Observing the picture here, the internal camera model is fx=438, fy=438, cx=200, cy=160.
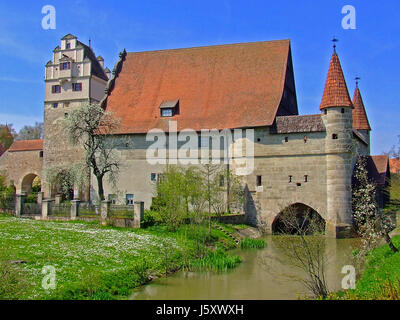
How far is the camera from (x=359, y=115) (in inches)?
1404

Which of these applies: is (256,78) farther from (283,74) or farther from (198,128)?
(198,128)

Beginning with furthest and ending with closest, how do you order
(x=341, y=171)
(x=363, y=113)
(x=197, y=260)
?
(x=363, y=113)
(x=341, y=171)
(x=197, y=260)

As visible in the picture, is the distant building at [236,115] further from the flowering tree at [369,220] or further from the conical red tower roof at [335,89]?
the flowering tree at [369,220]

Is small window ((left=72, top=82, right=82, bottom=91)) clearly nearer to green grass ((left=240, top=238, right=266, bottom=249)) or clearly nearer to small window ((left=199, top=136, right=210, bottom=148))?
small window ((left=199, top=136, right=210, bottom=148))

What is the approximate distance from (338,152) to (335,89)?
385cm

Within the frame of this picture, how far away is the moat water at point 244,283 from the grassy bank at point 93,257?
0.62m

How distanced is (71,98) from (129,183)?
357 inches

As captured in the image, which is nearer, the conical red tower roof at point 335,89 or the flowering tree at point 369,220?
the flowering tree at point 369,220

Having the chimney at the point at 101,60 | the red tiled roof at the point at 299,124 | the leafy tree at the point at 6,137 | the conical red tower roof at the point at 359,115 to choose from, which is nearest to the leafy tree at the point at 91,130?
the red tiled roof at the point at 299,124

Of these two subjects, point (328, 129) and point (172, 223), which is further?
point (328, 129)

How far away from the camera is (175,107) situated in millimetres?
30703

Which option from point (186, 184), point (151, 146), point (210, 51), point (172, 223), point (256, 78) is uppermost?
point (210, 51)

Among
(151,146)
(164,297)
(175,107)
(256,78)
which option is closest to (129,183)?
(151,146)

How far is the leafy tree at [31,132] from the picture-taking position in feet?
205
